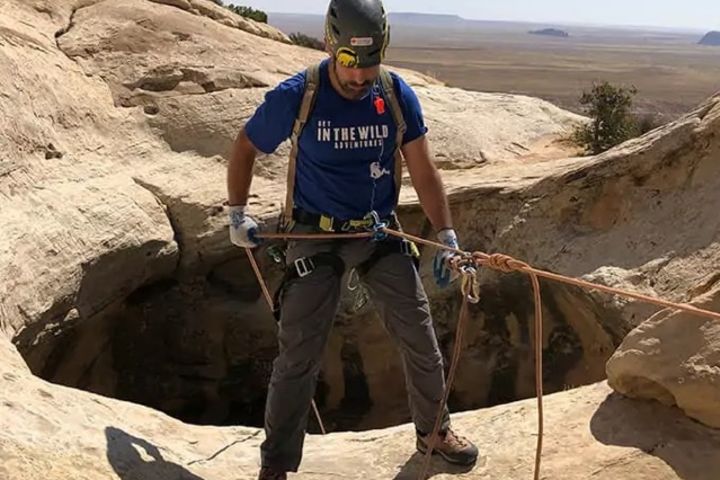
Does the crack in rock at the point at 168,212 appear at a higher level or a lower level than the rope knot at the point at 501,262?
lower

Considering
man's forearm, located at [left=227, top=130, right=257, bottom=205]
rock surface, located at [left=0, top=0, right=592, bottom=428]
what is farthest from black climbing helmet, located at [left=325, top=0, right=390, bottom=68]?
rock surface, located at [left=0, top=0, right=592, bottom=428]

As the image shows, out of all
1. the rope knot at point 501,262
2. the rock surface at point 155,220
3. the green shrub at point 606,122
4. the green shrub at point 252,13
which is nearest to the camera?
the rope knot at point 501,262

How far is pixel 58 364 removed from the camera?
8203mm

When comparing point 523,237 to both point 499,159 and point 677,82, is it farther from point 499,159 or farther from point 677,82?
point 677,82

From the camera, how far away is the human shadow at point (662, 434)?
464 centimetres

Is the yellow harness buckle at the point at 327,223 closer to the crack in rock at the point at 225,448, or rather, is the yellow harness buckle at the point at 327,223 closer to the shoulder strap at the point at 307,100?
the shoulder strap at the point at 307,100

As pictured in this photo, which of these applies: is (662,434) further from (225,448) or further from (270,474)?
(225,448)

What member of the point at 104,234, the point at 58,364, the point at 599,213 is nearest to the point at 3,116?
the point at 104,234

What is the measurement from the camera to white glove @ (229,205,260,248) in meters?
5.07

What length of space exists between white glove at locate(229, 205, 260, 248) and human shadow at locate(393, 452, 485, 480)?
1.50 metres

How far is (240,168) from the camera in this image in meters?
4.88

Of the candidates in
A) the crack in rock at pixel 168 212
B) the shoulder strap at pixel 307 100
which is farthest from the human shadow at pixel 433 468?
the crack in rock at pixel 168 212

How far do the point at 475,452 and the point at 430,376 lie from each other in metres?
0.54

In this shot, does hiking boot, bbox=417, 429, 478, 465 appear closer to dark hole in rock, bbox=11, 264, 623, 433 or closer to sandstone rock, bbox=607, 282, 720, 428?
sandstone rock, bbox=607, 282, 720, 428
